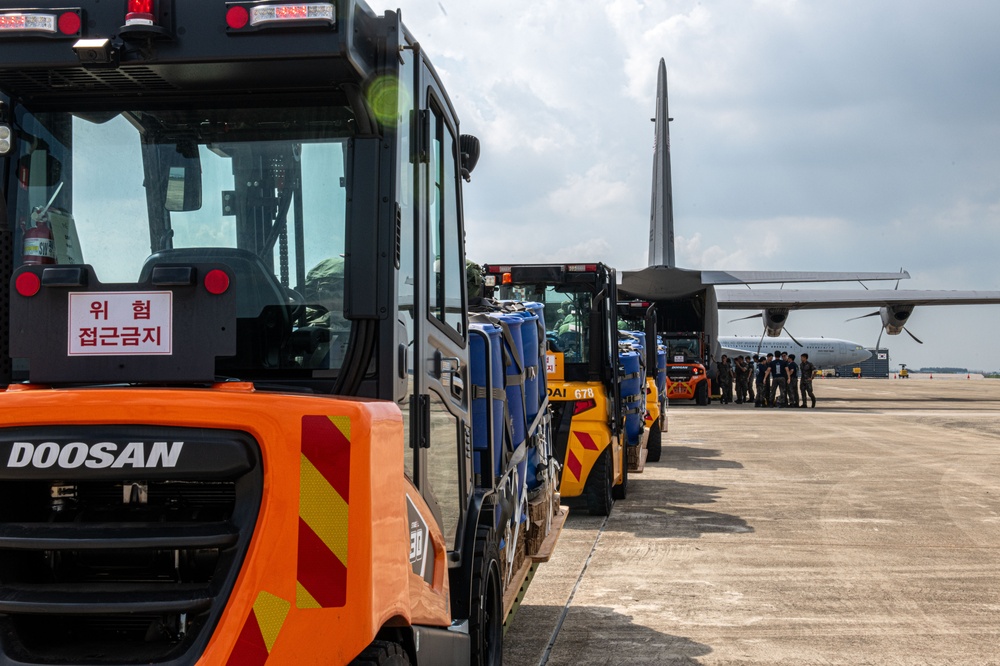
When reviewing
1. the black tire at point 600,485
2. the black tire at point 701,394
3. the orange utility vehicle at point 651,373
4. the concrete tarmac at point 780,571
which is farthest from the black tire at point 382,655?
the black tire at point 701,394

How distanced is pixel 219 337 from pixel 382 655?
946 millimetres

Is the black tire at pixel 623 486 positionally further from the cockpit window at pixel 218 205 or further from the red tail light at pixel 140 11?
the red tail light at pixel 140 11

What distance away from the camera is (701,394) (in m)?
34.5

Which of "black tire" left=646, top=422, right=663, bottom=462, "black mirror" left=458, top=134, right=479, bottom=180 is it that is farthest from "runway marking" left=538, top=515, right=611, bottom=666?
"black tire" left=646, top=422, right=663, bottom=462

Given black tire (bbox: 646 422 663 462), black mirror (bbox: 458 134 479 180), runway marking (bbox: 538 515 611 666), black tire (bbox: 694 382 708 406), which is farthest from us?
black tire (bbox: 694 382 708 406)

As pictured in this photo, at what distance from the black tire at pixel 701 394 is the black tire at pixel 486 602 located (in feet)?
98.6

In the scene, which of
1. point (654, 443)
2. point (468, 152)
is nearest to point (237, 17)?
point (468, 152)

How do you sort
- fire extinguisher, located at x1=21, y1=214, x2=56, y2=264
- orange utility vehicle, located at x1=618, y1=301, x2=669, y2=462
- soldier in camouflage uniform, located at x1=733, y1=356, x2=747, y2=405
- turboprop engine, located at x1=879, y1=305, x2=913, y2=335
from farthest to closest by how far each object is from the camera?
turboprop engine, located at x1=879, y1=305, x2=913, y2=335 → soldier in camouflage uniform, located at x1=733, y1=356, x2=747, y2=405 → orange utility vehicle, located at x1=618, y1=301, x2=669, y2=462 → fire extinguisher, located at x1=21, y1=214, x2=56, y2=264

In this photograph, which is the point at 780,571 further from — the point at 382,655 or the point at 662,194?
the point at 662,194

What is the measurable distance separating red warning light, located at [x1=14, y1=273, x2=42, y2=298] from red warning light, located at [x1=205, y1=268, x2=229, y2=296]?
1.54ft

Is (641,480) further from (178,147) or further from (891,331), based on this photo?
(891,331)

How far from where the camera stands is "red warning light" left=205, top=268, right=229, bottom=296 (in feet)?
9.31

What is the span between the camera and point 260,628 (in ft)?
8.08

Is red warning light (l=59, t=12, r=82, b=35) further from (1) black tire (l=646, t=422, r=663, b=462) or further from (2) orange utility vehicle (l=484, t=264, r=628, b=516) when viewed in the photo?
(1) black tire (l=646, t=422, r=663, b=462)
